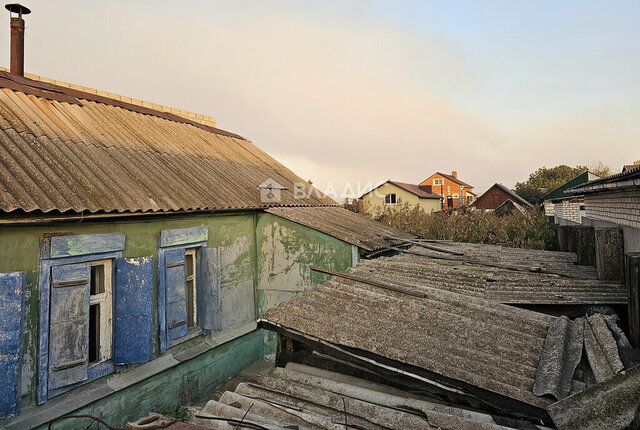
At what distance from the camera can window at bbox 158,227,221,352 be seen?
601 cm

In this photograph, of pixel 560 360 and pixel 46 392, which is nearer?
pixel 560 360

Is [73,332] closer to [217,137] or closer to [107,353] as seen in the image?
[107,353]

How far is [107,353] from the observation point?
5.22m

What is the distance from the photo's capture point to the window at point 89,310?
4.50 meters

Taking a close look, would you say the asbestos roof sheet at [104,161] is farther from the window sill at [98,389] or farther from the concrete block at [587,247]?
the concrete block at [587,247]

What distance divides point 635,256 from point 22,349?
6.38m

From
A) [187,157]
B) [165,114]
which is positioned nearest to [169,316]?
[187,157]

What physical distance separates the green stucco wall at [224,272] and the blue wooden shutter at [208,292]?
1.33 feet

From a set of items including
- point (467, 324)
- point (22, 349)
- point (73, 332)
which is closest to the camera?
point (467, 324)

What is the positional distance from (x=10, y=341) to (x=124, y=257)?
5.56ft

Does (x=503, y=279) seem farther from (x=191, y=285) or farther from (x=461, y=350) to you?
(x=191, y=285)

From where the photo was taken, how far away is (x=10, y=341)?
401 cm

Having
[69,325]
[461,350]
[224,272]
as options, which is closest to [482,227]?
[224,272]

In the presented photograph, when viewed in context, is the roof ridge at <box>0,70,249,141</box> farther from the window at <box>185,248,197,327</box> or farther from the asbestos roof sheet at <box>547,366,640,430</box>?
the asbestos roof sheet at <box>547,366,640,430</box>
